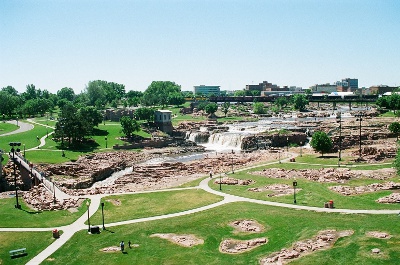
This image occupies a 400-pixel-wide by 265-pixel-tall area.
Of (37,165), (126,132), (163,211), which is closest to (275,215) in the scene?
(163,211)

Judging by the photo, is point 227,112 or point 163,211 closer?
point 163,211

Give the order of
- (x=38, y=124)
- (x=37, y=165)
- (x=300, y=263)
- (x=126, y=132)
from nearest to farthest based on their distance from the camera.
→ 1. (x=300, y=263)
2. (x=37, y=165)
3. (x=126, y=132)
4. (x=38, y=124)

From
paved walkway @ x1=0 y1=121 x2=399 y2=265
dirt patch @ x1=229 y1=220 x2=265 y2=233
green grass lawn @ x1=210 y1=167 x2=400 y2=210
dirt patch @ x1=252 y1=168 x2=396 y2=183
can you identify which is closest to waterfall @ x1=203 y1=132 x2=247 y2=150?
dirt patch @ x1=252 y1=168 x2=396 y2=183

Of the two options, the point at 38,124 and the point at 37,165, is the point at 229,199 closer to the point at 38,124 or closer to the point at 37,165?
the point at 37,165

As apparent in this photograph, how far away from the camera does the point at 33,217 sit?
155 ft

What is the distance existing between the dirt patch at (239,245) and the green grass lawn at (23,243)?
1620 cm

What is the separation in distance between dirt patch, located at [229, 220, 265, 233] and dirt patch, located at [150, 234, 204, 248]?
14.1 ft

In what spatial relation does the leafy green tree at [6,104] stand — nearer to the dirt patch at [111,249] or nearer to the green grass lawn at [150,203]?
the green grass lawn at [150,203]

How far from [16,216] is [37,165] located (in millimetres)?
30452

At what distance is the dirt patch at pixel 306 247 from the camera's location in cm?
3262

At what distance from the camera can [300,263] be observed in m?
31.5

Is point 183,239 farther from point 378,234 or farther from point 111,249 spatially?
point 378,234

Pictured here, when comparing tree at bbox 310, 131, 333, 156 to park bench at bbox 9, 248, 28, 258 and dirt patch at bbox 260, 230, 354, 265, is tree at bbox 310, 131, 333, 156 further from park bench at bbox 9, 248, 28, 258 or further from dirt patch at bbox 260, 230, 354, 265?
park bench at bbox 9, 248, 28, 258

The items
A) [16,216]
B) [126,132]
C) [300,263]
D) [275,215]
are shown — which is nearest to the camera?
[300,263]
